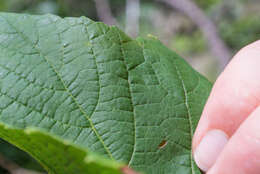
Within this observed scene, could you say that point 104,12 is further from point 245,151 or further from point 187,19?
point 187,19

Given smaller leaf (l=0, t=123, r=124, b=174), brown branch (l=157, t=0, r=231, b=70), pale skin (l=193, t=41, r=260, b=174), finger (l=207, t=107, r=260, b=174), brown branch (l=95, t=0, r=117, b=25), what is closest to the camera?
smaller leaf (l=0, t=123, r=124, b=174)

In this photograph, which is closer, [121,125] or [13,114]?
[13,114]

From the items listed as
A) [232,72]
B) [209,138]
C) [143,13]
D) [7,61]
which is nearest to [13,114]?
[7,61]

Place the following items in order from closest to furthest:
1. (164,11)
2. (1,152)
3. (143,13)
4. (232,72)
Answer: (232,72)
(1,152)
(143,13)
(164,11)

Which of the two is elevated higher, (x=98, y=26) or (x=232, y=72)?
(x=98, y=26)

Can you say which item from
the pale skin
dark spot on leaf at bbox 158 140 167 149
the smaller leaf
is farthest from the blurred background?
the smaller leaf

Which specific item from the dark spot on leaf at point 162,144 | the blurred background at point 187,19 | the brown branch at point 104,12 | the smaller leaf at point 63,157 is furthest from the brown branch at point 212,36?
the smaller leaf at point 63,157

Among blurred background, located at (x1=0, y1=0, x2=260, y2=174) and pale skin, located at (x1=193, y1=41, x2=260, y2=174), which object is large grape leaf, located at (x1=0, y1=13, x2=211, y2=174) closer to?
pale skin, located at (x1=193, y1=41, x2=260, y2=174)

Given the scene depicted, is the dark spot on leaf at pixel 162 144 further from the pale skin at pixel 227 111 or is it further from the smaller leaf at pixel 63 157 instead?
the smaller leaf at pixel 63 157

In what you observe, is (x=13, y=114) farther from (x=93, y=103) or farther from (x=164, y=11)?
(x=164, y=11)
